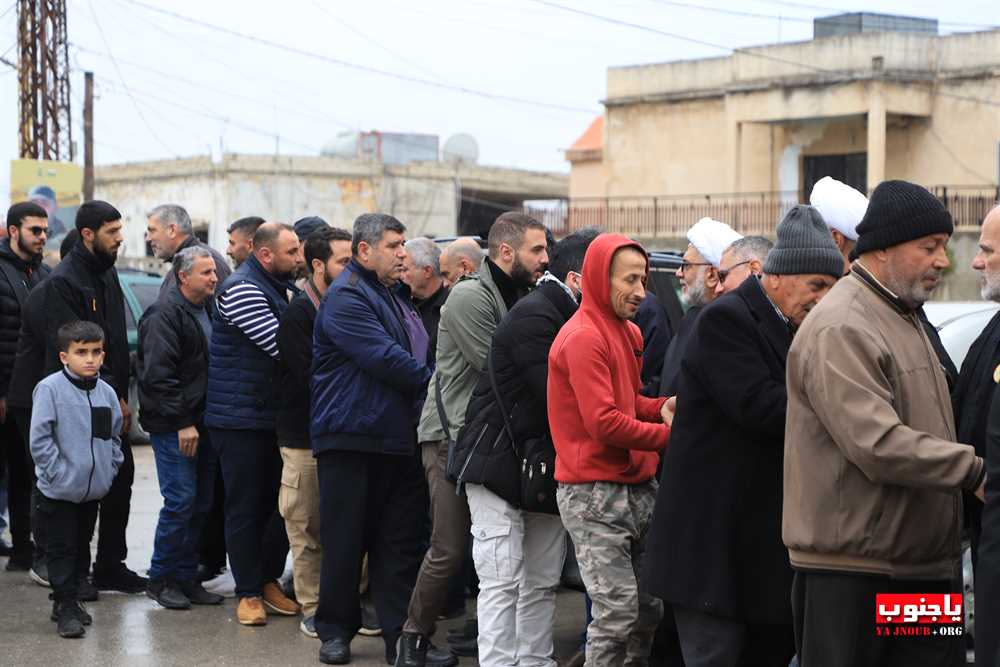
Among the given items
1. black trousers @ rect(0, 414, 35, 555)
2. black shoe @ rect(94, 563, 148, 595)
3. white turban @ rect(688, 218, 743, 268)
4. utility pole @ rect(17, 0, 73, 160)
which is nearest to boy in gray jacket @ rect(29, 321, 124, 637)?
black shoe @ rect(94, 563, 148, 595)

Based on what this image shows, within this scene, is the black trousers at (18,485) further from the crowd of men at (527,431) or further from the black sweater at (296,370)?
the black sweater at (296,370)

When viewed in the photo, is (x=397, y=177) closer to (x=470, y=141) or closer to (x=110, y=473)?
(x=470, y=141)

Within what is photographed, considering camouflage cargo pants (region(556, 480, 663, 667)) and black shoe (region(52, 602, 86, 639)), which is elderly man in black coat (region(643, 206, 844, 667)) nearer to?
camouflage cargo pants (region(556, 480, 663, 667))

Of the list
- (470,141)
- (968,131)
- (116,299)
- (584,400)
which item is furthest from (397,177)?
(584,400)

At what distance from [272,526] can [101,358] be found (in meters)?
1.43

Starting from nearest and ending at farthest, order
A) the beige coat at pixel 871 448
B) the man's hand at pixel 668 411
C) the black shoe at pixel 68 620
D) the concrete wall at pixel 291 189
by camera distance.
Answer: the beige coat at pixel 871 448
the man's hand at pixel 668 411
the black shoe at pixel 68 620
the concrete wall at pixel 291 189

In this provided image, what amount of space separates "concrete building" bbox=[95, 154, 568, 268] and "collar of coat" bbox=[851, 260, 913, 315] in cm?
3411

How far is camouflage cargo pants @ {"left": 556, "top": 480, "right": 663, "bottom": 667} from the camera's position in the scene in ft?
18.6

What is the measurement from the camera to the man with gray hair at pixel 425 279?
329 inches

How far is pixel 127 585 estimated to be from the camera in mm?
8727

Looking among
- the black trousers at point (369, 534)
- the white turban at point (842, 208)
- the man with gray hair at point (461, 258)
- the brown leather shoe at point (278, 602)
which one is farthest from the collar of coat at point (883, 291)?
the brown leather shoe at point (278, 602)

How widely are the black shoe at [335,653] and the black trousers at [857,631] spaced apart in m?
3.33

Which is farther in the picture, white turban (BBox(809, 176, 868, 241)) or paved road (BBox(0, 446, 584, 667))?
paved road (BBox(0, 446, 584, 667))

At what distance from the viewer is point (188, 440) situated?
8.25 metres
